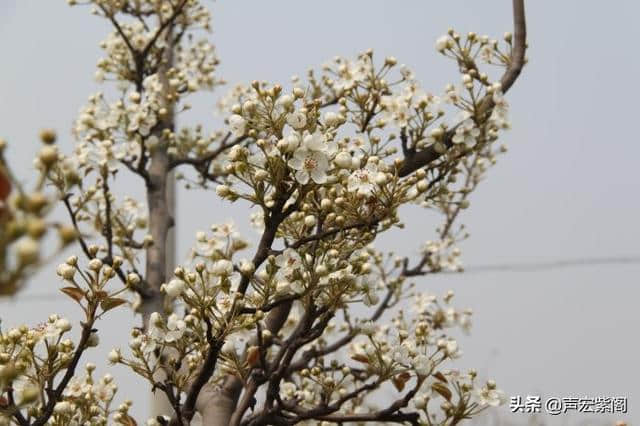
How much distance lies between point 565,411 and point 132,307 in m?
2.04

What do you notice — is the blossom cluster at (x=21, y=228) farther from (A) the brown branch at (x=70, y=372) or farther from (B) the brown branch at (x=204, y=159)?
(B) the brown branch at (x=204, y=159)

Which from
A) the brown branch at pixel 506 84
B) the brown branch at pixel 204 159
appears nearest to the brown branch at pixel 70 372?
the brown branch at pixel 506 84

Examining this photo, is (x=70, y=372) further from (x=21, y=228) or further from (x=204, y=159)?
(x=204, y=159)

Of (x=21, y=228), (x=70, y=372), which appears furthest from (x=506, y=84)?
(x=21, y=228)

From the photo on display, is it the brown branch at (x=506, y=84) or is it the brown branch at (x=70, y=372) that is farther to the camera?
the brown branch at (x=506, y=84)

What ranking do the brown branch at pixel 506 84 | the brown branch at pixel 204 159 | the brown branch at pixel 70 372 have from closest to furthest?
the brown branch at pixel 70 372 < the brown branch at pixel 506 84 < the brown branch at pixel 204 159

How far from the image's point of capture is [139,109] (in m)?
3.11

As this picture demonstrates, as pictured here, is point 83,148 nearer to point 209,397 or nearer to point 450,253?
point 209,397

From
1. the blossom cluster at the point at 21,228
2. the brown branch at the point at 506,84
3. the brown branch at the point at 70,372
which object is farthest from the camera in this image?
the brown branch at the point at 506,84

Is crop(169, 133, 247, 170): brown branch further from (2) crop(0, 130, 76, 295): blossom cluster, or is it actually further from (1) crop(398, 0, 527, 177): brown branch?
(2) crop(0, 130, 76, 295): blossom cluster

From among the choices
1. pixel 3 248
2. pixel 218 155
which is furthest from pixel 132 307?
pixel 3 248

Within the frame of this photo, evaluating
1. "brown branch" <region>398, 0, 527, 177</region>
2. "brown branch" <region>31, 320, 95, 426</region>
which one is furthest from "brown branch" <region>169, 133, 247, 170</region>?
"brown branch" <region>31, 320, 95, 426</region>

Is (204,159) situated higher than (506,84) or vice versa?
(204,159)

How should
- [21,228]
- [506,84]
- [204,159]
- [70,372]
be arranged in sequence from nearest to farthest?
[21,228], [70,372], [506,84], [204,159]
